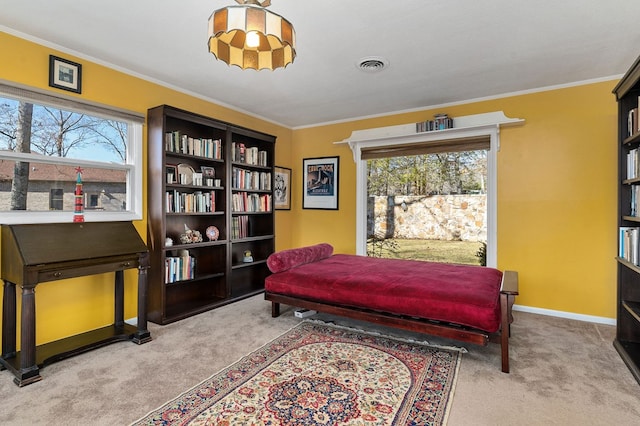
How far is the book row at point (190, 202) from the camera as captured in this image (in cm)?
342

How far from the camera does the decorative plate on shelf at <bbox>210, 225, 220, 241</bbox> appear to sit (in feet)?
12.6

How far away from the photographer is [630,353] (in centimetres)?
246

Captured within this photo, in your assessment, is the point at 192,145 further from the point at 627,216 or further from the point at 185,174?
the point at 627,216

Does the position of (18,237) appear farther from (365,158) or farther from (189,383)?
(365,158)

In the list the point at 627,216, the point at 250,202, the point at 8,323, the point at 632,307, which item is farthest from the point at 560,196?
the point at 8,323

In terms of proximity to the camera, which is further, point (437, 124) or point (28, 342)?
point (437, 124)

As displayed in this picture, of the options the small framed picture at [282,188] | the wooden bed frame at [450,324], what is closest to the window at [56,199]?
the wooden bed frame at [450,324]

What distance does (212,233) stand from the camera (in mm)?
3861

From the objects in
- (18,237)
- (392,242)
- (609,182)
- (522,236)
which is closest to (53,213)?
(18,237)

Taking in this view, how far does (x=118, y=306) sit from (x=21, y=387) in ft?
3.28

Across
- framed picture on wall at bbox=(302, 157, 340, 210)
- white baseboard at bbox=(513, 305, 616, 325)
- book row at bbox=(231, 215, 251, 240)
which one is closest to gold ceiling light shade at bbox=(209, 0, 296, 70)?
book row at bbox=(231, 215, 251, 240)

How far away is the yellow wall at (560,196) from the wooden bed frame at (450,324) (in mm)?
1163

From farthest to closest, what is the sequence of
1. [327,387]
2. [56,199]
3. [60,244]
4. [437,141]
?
[437,141]
[56,199]
[60,244]
[327,387]

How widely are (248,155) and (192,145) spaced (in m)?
0.87
